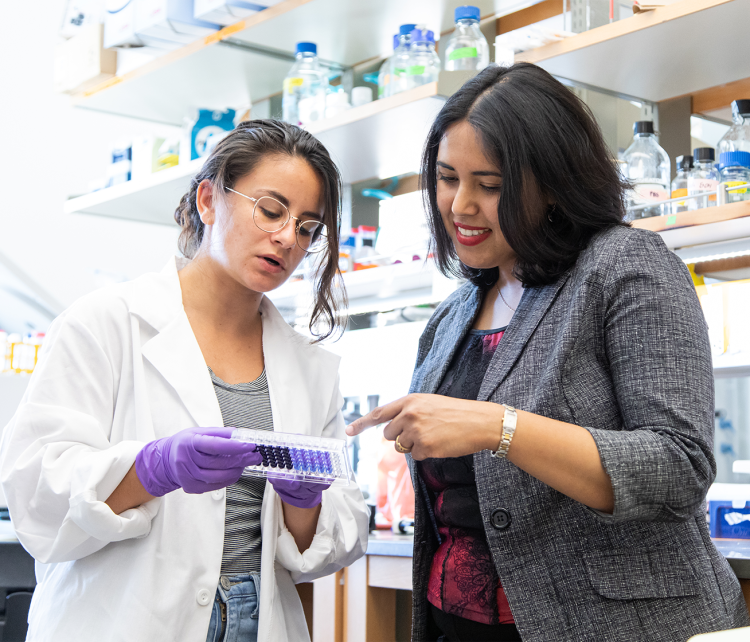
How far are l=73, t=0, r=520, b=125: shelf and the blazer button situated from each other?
1.89 meters

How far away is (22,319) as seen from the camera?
4.56m

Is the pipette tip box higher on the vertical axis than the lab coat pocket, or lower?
higher

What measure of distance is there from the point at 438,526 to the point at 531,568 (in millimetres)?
242

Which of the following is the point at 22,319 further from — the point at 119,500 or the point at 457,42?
the point at 119,500

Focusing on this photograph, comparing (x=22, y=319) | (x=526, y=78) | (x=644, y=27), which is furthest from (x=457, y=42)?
(x=22, y=319)

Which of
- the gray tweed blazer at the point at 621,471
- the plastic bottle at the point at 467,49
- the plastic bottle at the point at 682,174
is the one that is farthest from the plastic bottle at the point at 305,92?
the gray tweed blazer at the point at 621,471

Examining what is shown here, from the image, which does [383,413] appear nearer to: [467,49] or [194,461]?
[194,461]

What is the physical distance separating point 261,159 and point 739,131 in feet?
4.36

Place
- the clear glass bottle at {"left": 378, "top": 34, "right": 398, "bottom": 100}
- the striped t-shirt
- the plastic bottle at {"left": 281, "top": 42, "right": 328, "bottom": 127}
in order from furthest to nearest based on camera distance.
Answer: the plastic bottle at {"left": 281, "top": 42, "right": 328, "bottom": 127}
the clear glass bottle at {"left": 378, "top": 34, "right": 398, "bottom": 100}
the striped t-shirt

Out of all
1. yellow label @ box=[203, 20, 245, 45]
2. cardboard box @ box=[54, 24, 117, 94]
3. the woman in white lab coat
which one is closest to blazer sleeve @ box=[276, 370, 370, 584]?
the woman in white lab coat

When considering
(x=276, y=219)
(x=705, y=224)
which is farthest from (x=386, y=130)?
(x=276, y=219)

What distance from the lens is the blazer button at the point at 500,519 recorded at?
3.71ft

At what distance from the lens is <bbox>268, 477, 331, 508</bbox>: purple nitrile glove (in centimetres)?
131

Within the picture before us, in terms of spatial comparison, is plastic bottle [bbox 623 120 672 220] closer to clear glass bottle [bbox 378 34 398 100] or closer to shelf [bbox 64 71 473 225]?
shelf [bbox 64 71 473 225]
